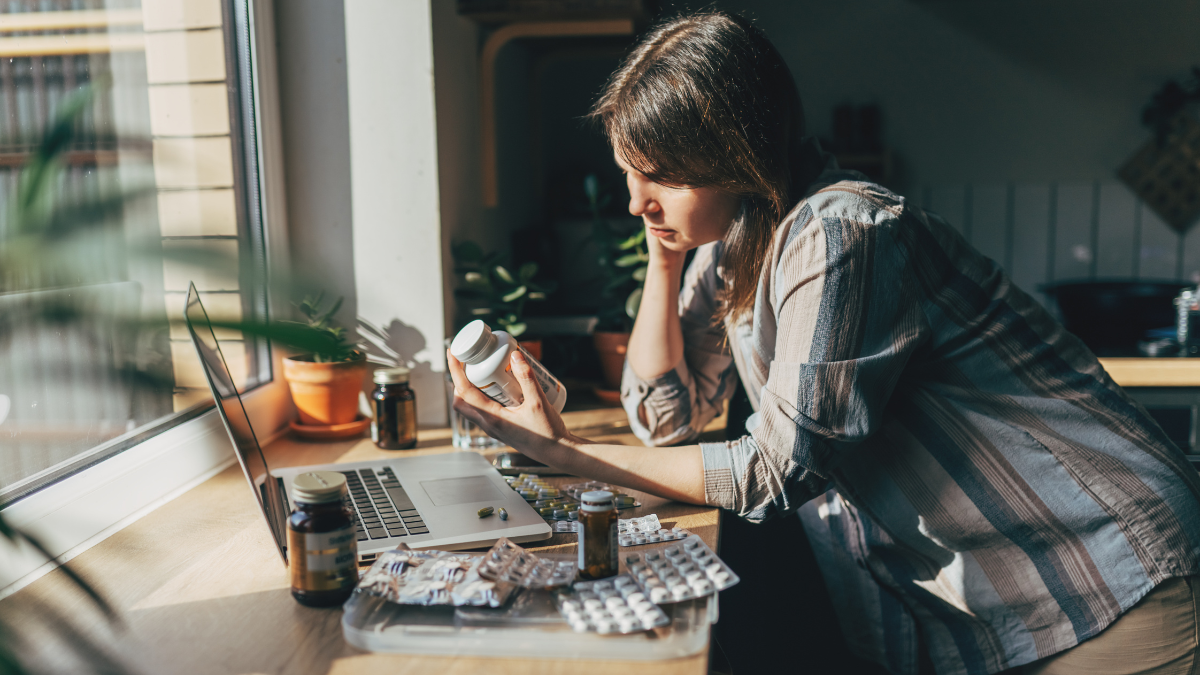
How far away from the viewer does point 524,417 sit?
0.93 meters

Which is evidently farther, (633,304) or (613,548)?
(633,304)

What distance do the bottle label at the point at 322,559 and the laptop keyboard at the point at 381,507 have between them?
3.8 inches

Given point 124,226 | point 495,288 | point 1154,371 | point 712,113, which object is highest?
point 712,113

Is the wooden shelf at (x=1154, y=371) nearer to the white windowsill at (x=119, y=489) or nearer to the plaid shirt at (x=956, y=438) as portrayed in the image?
the plaid shirt at (x=956, y=438)

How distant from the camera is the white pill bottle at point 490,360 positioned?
928 mm

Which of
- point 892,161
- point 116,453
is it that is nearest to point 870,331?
point 116,453

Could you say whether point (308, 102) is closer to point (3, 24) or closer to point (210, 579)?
point (3, 24)

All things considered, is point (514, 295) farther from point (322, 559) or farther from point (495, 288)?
point (322, 559)

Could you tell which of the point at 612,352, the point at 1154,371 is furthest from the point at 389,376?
the point at 1154,371

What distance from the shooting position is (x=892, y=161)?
2.56 meters

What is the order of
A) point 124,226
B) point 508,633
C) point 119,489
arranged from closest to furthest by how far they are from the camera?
point 124,226 → point 508,633 → point 119,489

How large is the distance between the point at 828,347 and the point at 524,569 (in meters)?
0.36

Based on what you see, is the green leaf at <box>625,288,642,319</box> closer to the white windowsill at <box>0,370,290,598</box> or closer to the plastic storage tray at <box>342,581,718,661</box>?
the white windowsill at <box>0,370,290,598</box>

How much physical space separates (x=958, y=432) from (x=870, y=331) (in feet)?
0.58
